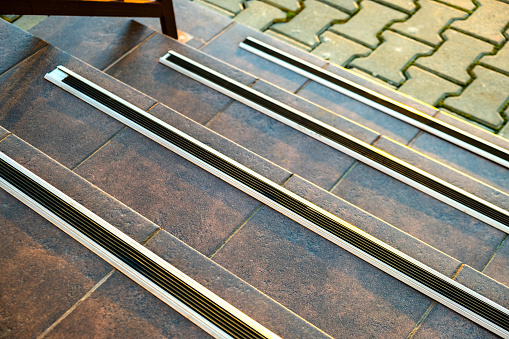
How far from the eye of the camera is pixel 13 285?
2.04m

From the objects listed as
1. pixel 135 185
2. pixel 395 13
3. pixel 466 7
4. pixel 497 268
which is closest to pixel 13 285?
pixel 135 185

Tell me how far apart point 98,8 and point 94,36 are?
541 mm

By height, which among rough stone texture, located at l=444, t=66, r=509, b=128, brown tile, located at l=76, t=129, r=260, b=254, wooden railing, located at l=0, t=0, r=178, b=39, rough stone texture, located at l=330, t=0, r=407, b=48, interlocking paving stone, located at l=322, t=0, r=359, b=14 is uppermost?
wooden railing, located at l=0, t=0, r=178, b=39

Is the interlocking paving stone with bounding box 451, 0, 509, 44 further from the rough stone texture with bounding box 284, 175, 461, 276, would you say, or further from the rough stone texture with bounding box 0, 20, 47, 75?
the rough stone texture with bounding box 0, 20, 47, 75

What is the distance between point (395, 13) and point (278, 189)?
2.89 meters

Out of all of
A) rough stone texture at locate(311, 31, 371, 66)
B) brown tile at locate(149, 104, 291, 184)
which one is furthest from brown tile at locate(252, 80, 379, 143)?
rough stone texture at locate(311, 31, 371, 66)

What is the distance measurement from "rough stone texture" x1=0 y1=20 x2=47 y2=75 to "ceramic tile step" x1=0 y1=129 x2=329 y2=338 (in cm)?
124

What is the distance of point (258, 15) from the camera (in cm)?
471

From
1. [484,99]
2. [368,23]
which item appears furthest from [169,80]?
[484,99]

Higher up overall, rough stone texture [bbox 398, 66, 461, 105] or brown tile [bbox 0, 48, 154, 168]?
brown tile [bbox 0, 48, 154, 168]

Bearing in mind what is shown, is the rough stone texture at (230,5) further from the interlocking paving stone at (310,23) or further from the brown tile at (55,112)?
the brown tile at (55,112)

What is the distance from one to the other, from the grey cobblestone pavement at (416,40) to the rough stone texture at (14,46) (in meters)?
1.91

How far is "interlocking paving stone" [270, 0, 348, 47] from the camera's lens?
14.8 ft

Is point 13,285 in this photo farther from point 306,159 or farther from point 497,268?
point 497,268
